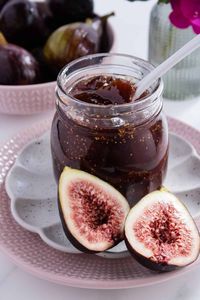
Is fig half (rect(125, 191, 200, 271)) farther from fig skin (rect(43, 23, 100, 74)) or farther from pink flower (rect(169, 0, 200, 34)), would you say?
fig skin (rect(43, 23, 100, 74))

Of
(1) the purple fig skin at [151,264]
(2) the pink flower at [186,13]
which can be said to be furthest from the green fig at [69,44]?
(1) the purple fig skin at [151,264]

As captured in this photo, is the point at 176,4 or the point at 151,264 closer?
the point at 151,264

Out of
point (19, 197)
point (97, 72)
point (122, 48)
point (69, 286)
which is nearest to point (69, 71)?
point (97, 72)

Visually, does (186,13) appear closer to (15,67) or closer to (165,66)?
(165,66)

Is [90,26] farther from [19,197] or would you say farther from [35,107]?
[19,197]

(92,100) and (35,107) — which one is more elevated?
(92,100)

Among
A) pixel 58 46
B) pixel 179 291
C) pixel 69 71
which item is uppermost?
pixel 69 71

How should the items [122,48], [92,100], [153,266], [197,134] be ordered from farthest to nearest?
[122,48]
[197,134]
[92,100]
[153,266]

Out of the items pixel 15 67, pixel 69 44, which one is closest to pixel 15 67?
pixel 15 67
